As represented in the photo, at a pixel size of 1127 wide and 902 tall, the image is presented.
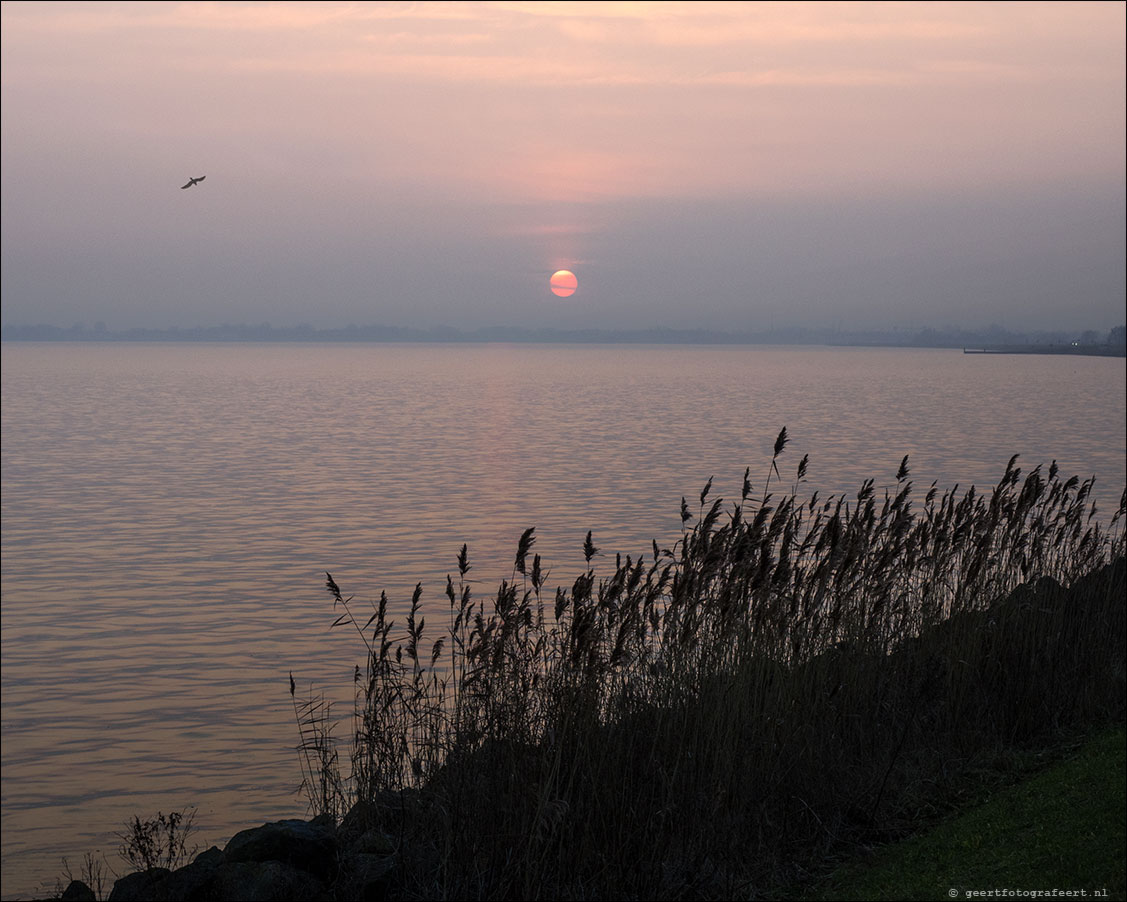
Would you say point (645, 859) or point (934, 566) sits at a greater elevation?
point (934, 566)

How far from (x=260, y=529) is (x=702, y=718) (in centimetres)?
2308

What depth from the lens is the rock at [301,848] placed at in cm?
745

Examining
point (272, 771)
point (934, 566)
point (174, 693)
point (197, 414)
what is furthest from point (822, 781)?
point (197, 414)

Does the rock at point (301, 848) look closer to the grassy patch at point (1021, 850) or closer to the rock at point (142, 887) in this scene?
the rock at point (142, 887)

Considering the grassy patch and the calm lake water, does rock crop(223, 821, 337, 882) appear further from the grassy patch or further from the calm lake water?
the calm lake water

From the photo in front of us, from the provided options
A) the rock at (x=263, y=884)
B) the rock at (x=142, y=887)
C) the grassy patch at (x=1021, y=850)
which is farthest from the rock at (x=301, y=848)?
the grassy patch at (x=1021, y=850)

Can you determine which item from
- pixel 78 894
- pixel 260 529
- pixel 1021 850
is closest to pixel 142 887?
pixel 78 894

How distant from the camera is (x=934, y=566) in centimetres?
1137

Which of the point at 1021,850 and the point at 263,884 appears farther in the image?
the point at 1021,850

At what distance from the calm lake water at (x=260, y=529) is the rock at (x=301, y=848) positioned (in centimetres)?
413

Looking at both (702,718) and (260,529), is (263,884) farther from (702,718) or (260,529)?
(260,529)

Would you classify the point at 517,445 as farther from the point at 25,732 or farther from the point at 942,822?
the point at 942,822

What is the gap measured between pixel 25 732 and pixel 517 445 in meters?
39.4

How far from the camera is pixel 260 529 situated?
29.5 metres
